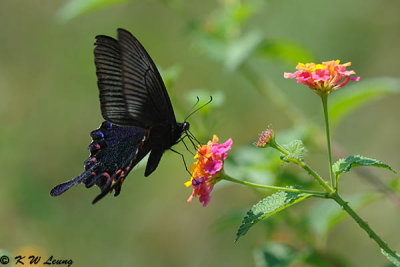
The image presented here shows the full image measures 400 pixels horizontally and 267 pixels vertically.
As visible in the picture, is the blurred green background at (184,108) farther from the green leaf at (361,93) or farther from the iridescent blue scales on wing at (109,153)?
the iridescent blue scales on wing at (109,153)

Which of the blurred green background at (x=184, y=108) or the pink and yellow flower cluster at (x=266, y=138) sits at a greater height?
the blurred green background at (x=184, y=108)

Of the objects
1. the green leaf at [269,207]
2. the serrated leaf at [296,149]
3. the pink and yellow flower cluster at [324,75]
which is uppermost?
the pink and yellow flower cluster at [324,75]

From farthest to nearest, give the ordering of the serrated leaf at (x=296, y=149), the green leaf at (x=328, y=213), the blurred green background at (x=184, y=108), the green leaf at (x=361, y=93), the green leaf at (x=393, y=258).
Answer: the blurred green background at (x=184, y=108)
the green leaf at (x=361, y=93)
the green leaf at (x=328, y=213)
the serrated leaf at (x=296, y=149)
the green leaf at (x=393, y=258)

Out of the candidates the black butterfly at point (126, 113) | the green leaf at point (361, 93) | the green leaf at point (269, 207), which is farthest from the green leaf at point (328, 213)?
the green leaf at point (269, 207)

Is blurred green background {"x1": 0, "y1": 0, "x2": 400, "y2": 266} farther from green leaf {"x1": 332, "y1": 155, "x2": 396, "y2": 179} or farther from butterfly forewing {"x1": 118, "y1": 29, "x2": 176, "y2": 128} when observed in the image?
green leaf {"x1": 332, "y1": 155, "x2": 396, "y2": 179}

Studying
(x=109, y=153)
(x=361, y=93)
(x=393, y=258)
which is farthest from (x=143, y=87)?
(x=393, y=258)

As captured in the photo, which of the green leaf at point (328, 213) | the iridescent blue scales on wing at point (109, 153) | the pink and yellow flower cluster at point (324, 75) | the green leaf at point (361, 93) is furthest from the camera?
the green leaf at point (361, 93)

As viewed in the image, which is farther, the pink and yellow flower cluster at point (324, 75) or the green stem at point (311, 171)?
the pink and yellow flower cluster at point (324, 75)
